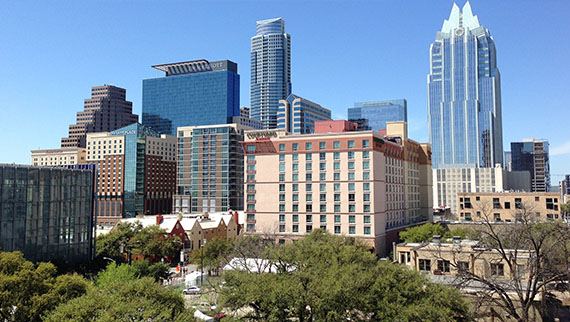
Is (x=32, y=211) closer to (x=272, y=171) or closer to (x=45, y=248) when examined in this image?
(x=45, y=248)

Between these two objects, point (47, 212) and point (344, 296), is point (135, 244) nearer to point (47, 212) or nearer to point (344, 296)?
point (47, 212)

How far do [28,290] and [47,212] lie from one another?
40.6m

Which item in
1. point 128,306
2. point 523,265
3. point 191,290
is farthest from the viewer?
point 191,290

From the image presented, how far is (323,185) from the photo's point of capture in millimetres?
102250

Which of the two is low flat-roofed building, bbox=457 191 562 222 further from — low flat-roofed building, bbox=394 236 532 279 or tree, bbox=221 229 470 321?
tree, bbox=221 229 470 321

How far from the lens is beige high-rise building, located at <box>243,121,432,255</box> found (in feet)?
324

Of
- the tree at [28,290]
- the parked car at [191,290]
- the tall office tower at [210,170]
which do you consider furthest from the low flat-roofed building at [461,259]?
the tall office tower at [210,170]

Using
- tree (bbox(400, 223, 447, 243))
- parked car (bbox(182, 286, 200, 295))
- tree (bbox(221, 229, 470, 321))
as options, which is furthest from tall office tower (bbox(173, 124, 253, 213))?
tree (bbox(221, 229, 470, 321))

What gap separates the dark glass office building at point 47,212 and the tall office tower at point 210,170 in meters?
102

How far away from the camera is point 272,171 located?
107 metres

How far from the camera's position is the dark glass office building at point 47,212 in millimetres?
71312

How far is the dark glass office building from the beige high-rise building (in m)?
37.7

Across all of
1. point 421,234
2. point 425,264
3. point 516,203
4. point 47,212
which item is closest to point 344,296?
point 425,264

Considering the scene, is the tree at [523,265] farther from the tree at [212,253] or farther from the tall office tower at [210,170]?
the tall office tower at [210,170]
